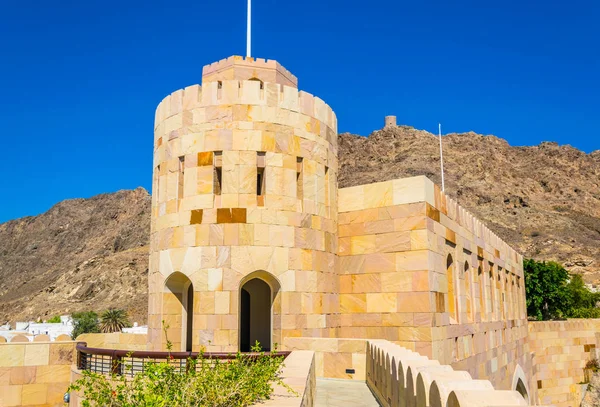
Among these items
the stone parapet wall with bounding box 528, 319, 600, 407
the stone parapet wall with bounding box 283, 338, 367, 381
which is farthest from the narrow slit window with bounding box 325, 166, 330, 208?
the stone parapet wall with bounding box 528, 319, 600, 407

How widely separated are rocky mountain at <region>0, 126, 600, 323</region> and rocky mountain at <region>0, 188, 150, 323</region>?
24cm

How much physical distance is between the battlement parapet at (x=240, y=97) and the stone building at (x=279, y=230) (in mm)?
36

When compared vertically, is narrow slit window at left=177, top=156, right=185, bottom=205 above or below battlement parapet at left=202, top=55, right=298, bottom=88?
below

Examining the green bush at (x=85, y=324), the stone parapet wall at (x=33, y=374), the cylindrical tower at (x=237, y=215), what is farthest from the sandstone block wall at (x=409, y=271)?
the green bush at (x=85, y=324)

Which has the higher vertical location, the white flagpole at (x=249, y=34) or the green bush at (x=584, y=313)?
the white flagpole at (x=249, y=34)

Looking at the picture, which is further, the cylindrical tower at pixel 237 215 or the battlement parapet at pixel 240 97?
the battlement parapet at pixel 240 97

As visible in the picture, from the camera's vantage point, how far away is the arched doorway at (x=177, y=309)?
52.1ft

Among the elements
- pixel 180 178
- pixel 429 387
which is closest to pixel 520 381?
pixel 180 178

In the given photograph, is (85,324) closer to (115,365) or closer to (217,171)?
(217,171)

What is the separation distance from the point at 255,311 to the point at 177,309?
15.3ft

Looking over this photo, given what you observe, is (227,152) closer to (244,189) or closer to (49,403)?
(244,189)

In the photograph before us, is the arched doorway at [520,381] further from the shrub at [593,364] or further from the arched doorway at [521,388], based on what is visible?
the shrub at [593,364]

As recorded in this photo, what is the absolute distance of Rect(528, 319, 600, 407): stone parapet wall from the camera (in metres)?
34.5

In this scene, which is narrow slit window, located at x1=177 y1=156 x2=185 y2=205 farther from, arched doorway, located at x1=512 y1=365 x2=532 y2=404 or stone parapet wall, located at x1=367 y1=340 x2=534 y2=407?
arched doorway, located at x1=512 y1=365 x2=532 y2=404
